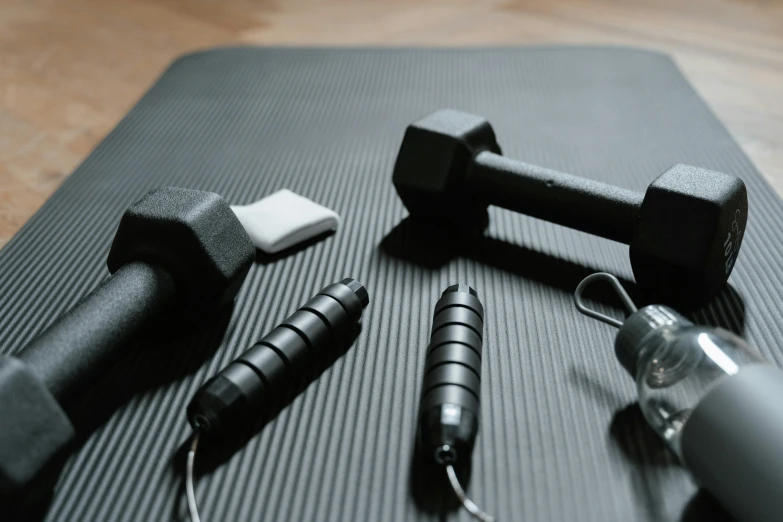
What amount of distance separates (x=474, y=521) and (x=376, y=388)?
0.15 m

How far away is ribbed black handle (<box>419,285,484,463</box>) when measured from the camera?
1.67ft

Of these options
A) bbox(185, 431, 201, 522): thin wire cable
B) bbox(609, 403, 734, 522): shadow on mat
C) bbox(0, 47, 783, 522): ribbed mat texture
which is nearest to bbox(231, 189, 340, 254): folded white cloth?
bbox(0, 47, 783, 522): ribbed mat texture

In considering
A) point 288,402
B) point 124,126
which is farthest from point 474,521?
point 124,126

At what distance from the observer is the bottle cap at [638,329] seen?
21.1 inches

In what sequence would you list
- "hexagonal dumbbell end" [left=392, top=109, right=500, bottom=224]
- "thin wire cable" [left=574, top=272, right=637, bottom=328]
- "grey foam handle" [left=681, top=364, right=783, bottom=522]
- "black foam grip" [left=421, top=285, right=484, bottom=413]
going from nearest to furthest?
1. "grey foam handle" [left=681, top=364, right=783, bottom=522]
2. "black foam grip" [left=421, top=285, right=484, bottom=413]
3. "thin wire cable" [left=574, top=272, right=637, bottom=328]
4. "hexagonal dumbbell end" [left=392, top=109, right=500, bottom=224]

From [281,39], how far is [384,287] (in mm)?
1008

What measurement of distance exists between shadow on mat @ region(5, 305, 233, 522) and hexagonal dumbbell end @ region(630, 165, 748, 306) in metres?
0.40

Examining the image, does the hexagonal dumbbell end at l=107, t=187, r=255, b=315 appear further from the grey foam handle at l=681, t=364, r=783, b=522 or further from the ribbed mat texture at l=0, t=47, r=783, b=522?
the grey foam handle at l=681, t=364, r=783, b=522

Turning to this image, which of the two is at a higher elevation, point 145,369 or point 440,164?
point 440,164

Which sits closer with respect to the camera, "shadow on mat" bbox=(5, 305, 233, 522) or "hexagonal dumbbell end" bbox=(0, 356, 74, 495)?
"hexagonal dumbbell end" bbox=(0, 356, 74, 495)

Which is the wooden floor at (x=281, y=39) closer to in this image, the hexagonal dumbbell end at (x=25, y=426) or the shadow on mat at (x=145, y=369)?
the shadow on mat at (x=145, y=369)

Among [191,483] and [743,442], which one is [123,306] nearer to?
[191,483]

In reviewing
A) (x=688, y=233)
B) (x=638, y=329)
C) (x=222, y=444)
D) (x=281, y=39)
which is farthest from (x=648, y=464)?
(x=281, y=39)

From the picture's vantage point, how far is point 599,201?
0.70m
